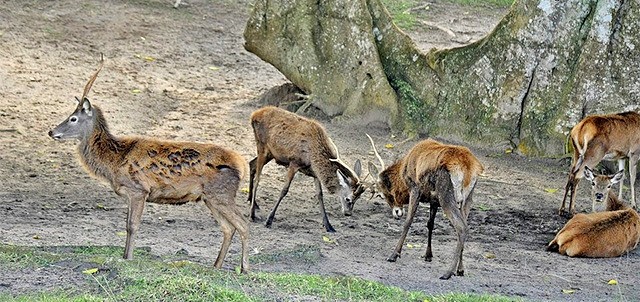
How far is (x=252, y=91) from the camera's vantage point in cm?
1692

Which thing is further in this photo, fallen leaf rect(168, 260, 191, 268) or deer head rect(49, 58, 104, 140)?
deer head rect(49, 58, 104, 140)

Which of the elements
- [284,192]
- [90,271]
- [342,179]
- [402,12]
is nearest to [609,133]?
[342,179]

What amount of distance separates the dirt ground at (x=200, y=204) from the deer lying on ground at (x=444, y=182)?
1.02 feet

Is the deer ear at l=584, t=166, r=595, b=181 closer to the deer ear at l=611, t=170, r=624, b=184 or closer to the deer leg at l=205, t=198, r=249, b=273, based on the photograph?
the deer ear at l=611, t=170, r=624, b=184

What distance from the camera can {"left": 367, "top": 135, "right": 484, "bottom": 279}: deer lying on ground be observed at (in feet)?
33.9

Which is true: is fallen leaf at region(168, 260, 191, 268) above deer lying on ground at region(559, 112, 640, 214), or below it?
below

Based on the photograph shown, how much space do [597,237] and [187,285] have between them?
195 inches

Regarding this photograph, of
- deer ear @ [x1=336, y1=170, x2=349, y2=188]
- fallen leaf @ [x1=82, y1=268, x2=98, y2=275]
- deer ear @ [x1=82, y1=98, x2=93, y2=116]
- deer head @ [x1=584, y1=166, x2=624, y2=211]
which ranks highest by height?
deer ear @ [x1=82, y1=98, x2=93, y2=116]

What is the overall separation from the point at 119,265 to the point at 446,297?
96.9 inches

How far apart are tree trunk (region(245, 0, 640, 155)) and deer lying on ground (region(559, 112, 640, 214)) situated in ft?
3.65

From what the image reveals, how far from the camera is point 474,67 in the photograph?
Answer: 49.5ft

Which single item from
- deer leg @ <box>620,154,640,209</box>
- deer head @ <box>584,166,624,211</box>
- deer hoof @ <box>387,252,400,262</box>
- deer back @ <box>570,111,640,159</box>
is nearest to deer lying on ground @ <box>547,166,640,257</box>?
deer head @ <box>584,166,624,211</box>

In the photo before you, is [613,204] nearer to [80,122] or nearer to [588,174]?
[588,174]

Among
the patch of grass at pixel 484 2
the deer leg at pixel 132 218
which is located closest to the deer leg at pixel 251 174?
the deer leg at pixel 132 218
